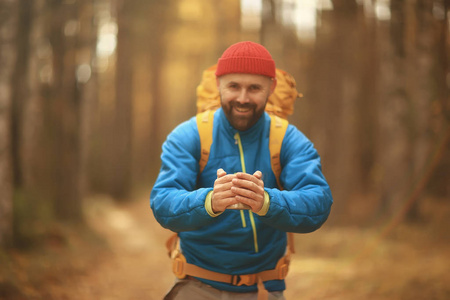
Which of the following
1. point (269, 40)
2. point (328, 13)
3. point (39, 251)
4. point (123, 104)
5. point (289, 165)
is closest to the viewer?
point (289, 165)

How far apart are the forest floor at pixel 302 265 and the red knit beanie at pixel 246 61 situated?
4.72 meters

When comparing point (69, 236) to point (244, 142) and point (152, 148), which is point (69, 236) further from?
point (152, 148)

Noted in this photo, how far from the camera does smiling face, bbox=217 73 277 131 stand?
2959 millimetres

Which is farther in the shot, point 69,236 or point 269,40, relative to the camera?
point 269,40

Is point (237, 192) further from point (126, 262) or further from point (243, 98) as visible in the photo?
point (126, 262)

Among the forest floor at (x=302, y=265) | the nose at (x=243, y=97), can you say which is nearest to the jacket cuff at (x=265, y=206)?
the nose at (x=243, y=97)

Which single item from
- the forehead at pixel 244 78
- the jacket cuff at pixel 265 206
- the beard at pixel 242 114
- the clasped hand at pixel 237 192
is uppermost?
the forehead at pixel 244 78

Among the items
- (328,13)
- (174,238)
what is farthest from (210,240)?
(328,13)

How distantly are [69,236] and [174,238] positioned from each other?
670cm

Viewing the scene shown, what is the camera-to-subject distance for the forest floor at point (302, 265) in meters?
6.73

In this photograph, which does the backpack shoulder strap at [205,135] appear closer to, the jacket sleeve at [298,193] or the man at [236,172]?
the man at [236,172]

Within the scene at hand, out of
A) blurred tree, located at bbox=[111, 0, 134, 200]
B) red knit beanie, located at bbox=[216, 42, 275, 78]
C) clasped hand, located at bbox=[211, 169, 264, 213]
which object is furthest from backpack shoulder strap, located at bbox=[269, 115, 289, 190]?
blurred tree, located at bbox=[111, 0, 134, 200]

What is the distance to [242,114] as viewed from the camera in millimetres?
2955

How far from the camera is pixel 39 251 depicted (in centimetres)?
779
